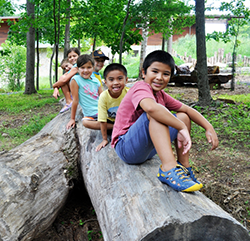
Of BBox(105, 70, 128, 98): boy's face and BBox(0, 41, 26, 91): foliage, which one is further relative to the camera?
BBox(0, 41, 26, 91): foliage

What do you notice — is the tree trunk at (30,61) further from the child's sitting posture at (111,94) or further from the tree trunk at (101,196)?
the child's sitting posture at (111,94)

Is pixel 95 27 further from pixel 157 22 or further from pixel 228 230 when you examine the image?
pixel 228 230

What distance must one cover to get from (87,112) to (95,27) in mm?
4811

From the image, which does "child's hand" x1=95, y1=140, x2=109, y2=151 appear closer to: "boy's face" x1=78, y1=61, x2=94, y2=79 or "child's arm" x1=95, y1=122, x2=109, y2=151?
"child's arm" x1=95, y1=122, x2=109, y2=151

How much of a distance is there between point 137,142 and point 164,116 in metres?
0.34

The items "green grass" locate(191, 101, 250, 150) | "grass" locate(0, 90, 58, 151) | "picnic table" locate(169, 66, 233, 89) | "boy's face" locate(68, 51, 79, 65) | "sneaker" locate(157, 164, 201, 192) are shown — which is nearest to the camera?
"sneaker" locate(157, 164, 201, 192)

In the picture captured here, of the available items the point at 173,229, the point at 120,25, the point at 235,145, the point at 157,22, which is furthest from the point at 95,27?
the point at 173,229

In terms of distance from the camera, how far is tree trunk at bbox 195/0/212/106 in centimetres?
569

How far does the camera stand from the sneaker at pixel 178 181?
1813 mm

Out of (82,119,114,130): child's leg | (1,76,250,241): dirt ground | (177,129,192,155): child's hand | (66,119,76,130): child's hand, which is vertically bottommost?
(1,76,250,241): dirt ground

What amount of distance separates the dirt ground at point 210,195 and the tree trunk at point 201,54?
80.1 inches

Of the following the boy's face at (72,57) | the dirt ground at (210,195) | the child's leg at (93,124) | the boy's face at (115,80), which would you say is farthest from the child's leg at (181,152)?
the boy's face at (72,57)

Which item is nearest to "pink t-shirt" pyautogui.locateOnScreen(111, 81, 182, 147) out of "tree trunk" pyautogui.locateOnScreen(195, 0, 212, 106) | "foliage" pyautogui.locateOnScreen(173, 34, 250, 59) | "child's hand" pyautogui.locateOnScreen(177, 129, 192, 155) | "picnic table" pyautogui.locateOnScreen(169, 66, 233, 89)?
"child's hand" pyautogui.locateOnScreen(177, 129, 192, 155)

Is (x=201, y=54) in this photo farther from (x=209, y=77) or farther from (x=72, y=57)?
(x=209, y=77)
